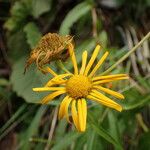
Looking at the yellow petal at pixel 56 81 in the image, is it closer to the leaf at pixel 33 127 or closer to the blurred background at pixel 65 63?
the blurred background at pixel 65 63

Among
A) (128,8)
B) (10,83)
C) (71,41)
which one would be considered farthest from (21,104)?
(71,41)

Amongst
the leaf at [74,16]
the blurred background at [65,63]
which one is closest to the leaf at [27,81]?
the blurred background at [65,63]

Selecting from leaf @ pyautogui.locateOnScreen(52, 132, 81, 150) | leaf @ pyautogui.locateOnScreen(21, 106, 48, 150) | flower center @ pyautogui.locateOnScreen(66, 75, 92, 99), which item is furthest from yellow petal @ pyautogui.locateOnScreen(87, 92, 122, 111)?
leaf @ pyautogui.locateOnScreen(21, 106, 48, 150)

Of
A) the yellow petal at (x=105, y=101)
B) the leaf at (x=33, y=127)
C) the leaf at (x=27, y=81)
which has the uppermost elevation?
the yellow petal at (x=105, y=101)

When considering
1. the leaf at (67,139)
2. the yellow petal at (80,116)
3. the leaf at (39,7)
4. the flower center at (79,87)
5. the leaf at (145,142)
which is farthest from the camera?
the leaf at (39,7)

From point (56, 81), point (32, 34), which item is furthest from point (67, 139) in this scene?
point (32, 34)

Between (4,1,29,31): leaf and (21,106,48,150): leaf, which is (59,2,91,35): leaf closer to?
(4,1,29,31): leaf

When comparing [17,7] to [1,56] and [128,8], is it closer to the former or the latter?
[1,56]
